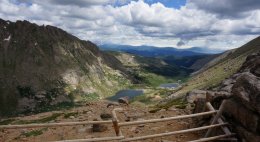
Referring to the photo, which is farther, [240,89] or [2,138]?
[2,138]

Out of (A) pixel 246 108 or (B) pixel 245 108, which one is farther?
(B) pixel 245 108

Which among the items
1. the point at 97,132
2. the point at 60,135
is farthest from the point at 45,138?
the point at 97,132

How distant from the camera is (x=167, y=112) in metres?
33.3

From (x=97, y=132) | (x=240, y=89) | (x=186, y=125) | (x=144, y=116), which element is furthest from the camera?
(x=144, y=116)

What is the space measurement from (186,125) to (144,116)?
255 inches

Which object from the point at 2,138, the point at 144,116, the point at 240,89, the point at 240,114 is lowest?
the point at 2,138

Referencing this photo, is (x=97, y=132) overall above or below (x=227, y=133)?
below

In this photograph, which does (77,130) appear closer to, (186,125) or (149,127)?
(149,127)

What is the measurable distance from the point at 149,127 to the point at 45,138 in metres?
8.56

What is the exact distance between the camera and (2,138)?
1318 inches

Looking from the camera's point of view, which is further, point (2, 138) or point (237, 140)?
point (2, 138)

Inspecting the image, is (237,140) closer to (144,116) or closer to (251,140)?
(251,140)

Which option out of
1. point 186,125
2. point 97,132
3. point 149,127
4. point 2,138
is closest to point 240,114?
point 186,125

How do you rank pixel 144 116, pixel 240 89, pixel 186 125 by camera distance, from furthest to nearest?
pixel 144 116 < pixel 186 125 < pixel 240 89
